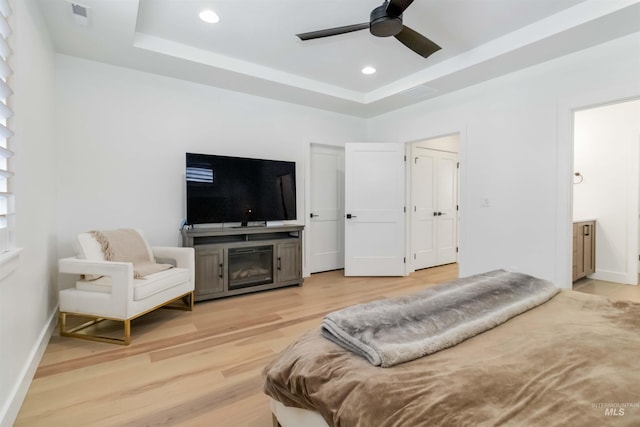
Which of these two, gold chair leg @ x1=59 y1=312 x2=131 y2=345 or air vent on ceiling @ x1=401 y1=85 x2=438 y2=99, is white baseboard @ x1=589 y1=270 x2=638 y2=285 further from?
gold chair leg @ x1=59 y1=312 x2=131 y2=345

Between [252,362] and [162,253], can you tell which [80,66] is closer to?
[162,253]

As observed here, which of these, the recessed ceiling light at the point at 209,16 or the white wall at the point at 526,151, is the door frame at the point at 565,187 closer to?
the white wall at the point at 526,151

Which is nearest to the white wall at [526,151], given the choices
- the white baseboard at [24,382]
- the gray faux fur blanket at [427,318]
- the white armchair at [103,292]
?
the gray faux fur blanket at [427,318]

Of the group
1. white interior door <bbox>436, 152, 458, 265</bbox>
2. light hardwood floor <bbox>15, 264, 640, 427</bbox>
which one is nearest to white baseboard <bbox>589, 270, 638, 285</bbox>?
white interior door <bbox>436, 152, 458, 265</bbox>

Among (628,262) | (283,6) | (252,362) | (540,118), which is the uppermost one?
(283,6)

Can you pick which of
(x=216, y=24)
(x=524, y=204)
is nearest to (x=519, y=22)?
(x=524, y=204)

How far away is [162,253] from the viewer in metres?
3.12

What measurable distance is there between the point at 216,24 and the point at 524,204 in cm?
358

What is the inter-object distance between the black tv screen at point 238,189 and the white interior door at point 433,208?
211cm

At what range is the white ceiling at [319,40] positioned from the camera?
2.45m

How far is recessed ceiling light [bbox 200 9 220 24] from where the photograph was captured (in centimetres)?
254

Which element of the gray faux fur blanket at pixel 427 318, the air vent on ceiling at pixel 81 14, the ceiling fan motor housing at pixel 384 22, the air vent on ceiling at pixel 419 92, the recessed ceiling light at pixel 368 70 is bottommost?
the gray faux fur blanket at pixel 427 318

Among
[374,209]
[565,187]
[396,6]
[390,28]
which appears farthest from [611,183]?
[396,6]

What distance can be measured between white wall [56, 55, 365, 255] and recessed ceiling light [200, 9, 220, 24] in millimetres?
1150
